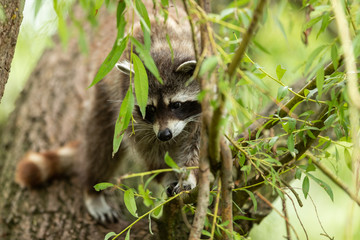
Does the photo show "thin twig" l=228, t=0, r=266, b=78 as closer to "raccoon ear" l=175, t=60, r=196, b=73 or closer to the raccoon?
the raccoon

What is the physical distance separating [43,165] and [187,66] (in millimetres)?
1640

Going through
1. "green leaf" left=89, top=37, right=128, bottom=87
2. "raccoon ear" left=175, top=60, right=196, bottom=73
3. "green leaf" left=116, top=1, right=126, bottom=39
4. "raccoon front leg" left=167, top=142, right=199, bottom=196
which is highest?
"green leaf" left=116, top=1, right=126, bottom=39

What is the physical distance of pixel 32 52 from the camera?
4.63 m

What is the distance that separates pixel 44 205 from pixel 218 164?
227 centimetres

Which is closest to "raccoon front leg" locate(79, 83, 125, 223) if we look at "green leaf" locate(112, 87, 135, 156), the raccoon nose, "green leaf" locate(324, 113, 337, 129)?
the raccoon nose

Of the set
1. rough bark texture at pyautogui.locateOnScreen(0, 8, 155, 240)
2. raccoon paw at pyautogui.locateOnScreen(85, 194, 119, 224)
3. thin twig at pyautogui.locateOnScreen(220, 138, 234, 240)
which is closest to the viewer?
thin twig at pyautogui.locateOnScreen(220, 138, 234, 240)

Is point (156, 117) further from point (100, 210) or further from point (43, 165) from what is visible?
point (43, 165)

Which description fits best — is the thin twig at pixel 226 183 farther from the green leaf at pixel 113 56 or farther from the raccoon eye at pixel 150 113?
the raccoon eye at pixel 150 113

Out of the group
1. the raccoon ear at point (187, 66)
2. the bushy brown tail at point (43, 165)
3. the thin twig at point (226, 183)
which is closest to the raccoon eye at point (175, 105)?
the raccoon ear at point (187, 66)

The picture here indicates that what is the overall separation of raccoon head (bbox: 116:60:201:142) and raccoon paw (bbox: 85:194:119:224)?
883 mm

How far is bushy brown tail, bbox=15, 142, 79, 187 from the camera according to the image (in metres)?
3.74

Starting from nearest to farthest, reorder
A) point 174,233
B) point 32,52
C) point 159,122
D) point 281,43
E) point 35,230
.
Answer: point 174,233, point 159,122, point 35,230, point 32,52, point 281,43

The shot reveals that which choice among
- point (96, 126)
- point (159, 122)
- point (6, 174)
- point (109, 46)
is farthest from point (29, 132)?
point (159, 122)

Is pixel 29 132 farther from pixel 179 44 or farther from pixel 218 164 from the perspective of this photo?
pixel 218 164
